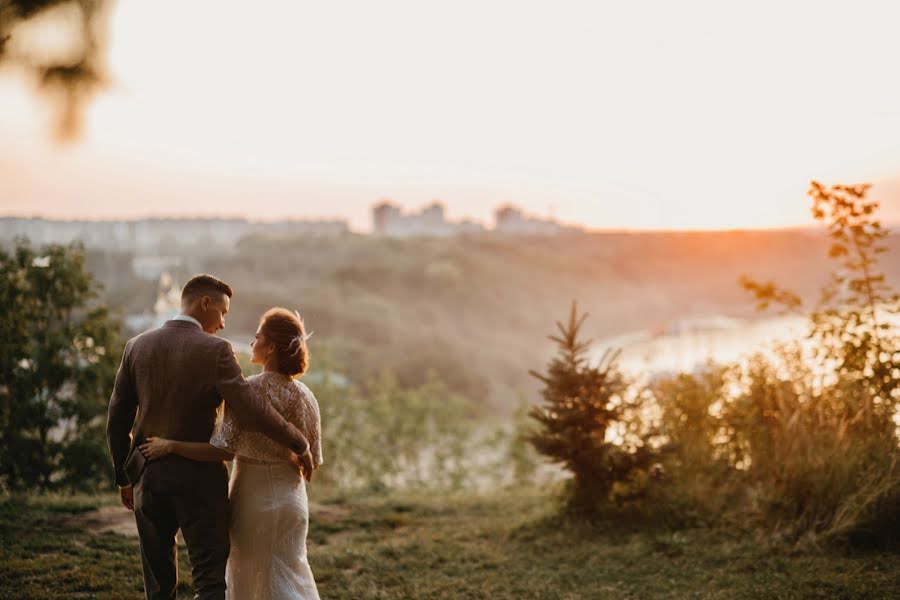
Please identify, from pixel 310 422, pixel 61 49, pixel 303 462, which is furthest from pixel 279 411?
pixel 61 49

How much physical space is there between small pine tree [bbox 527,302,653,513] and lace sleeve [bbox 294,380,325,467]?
4066mm

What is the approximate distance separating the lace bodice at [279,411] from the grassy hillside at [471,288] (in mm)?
49489

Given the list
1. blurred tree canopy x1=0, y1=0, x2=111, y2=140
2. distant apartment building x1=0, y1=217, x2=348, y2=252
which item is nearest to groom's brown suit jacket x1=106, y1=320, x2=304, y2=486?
blurred tree canopy x1=0, y1=0, x2=111, y2=140

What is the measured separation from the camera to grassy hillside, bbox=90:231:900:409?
6988cm

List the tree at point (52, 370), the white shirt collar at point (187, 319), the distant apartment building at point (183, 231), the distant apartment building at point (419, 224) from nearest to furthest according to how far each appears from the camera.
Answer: the white shirt collar at point (187, 319)
the tree at point (52, 370)
the distant apartment building at point (183, 231)
the distant apartment building at point (419, 224)

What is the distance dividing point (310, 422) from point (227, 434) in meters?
0.46

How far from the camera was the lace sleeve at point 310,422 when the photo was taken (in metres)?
4.47

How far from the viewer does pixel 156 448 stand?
13.6 ft

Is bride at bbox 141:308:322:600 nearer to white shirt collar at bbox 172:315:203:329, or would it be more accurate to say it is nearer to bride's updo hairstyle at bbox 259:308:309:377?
bride's updo hairstyle at bbox 259:308:309:377

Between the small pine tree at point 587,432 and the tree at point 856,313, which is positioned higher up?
the tree at point 856,313

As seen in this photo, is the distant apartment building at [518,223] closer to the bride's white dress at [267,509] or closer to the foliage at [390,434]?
the foliage at [390,434]

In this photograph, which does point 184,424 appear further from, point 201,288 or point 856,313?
point 856,313

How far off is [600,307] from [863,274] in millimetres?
80777

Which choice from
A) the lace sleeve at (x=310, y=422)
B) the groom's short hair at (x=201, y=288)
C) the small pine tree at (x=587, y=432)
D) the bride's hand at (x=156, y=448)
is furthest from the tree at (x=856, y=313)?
the bride's hand at (x=156, y=448)
